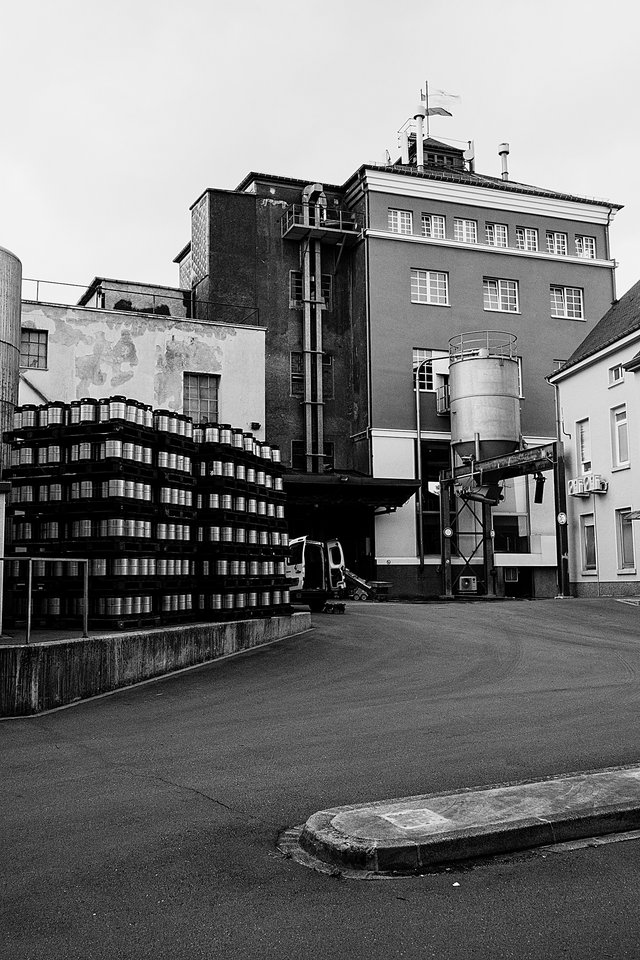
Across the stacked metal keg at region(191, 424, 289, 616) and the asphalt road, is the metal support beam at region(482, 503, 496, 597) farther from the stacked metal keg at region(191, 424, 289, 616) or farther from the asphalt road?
the asphalt road

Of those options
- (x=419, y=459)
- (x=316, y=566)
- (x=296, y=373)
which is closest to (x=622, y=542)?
(x=316, y=566)

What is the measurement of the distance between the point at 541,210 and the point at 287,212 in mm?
12572

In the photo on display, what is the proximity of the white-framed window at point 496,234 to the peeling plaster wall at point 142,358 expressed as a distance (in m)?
13.8

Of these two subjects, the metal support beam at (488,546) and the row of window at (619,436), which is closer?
the row of window at (619,436)

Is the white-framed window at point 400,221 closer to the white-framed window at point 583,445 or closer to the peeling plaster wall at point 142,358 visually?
the peeling plaster wall at point 142,358

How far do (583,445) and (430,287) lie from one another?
11809 millimetres

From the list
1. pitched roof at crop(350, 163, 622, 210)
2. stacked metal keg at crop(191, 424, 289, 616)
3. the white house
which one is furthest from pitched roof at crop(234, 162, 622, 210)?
stacked metal keg at crop(191, 424, 289, 616)

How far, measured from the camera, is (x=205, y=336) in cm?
3603

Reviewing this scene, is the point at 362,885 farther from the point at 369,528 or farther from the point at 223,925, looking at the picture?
the point at 369,528

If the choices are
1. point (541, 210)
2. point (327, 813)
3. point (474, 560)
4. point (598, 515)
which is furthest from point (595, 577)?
point (327, 813)

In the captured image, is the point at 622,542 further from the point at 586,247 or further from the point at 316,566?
the point at 586,247

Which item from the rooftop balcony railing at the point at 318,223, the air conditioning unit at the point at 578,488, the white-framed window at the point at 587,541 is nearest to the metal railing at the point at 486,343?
the rooftop balcony railing at the point at 318,223

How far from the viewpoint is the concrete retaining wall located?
422 inches

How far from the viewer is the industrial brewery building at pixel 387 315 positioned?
132 ft
